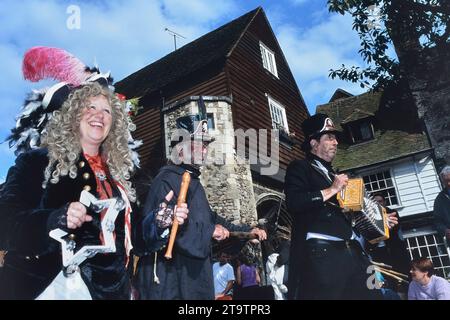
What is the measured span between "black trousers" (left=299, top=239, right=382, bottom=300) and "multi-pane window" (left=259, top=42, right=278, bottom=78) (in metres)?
11.2

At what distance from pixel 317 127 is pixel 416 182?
250 inches

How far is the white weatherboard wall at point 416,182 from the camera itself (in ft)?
25.8

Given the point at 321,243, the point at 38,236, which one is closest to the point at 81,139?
the point at 38,236

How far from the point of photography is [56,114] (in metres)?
2.48

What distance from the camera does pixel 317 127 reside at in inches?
135

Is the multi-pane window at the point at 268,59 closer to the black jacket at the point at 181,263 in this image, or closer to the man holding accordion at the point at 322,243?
the man holding accordion at the point at 322,243

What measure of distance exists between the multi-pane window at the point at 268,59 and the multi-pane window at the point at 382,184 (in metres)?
6.33

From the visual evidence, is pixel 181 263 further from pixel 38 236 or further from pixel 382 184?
pixel 382 184

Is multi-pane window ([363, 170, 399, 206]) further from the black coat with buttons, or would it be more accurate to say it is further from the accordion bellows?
the black coat with buttons

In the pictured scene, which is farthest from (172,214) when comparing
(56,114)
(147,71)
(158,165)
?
(147,71)

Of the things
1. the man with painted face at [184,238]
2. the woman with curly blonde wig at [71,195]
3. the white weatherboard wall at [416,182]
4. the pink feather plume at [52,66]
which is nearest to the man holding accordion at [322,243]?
the man with painted face at [184,238]

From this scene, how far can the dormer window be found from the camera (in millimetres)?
9406

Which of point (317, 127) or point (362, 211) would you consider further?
point (317, 127)

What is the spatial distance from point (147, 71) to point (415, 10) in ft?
38.6
